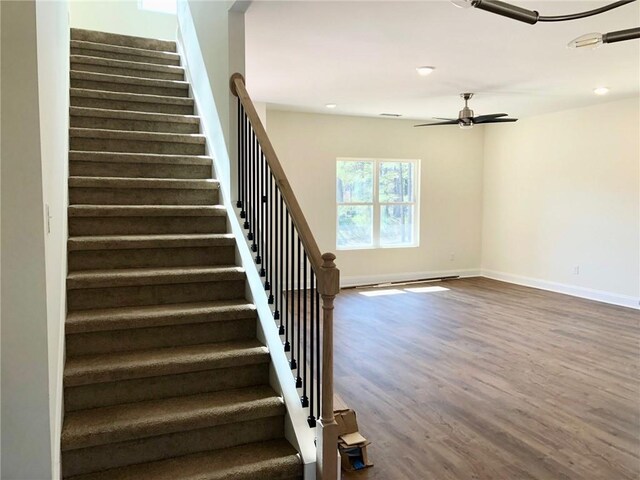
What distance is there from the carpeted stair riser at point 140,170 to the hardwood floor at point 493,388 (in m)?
1.93

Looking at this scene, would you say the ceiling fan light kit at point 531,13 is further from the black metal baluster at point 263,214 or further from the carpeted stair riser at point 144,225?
the carpeted stair riser at point 144,225

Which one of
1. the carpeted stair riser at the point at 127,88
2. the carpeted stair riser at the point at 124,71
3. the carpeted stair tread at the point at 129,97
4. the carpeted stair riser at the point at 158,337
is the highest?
the carpeted stair riser at the point at 124,71

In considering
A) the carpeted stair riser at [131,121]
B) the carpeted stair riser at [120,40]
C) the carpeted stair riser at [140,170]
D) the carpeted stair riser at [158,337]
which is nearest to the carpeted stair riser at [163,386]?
the carpeted stair riser at [158,337]

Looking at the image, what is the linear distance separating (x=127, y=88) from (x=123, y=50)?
67cm

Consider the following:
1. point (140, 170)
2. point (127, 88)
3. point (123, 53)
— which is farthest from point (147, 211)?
point (123, 53)

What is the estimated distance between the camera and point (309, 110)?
24.0 feet

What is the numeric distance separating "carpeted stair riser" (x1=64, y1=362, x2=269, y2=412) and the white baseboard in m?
5.79

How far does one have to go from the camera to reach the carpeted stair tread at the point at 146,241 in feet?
9.63

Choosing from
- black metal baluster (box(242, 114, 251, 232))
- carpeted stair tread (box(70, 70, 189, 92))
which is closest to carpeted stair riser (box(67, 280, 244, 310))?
black metal baluster (box(242, 114, 251, 232))

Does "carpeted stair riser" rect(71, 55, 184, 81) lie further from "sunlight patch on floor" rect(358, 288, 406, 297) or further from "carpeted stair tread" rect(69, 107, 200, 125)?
"sunlight patch on floor" rect(358, 288, 406, 297)

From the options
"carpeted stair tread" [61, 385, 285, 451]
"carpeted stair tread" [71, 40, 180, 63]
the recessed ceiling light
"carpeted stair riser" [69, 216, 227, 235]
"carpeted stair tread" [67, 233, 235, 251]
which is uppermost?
"carpeted stair tread" [71, 40, 180, 63]

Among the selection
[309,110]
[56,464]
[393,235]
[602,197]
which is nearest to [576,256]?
[602,197]

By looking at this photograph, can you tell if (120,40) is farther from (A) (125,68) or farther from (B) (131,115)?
(B) (131,115)

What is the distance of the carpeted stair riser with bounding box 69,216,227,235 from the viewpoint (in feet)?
10.2
